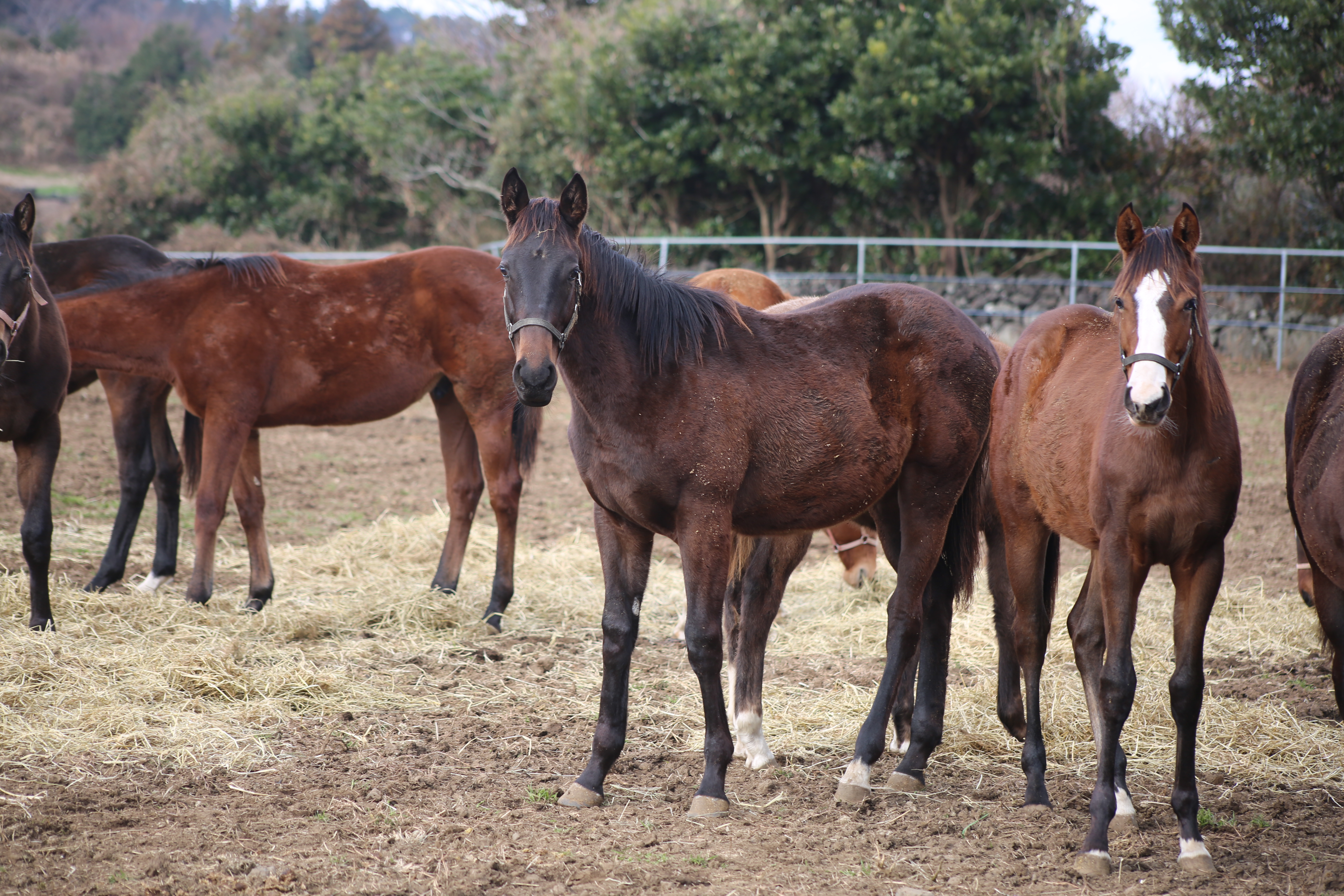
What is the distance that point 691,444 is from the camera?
3.47 metres

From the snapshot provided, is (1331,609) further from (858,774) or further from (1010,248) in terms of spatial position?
(1010,248)

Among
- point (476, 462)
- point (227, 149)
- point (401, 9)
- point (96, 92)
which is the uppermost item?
point (401, 9)

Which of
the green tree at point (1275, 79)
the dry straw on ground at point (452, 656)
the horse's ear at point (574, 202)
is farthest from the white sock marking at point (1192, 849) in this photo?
the green tree at point (1275, 79)

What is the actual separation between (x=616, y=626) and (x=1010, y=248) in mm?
14260

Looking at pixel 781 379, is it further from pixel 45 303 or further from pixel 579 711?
pixel 45 303

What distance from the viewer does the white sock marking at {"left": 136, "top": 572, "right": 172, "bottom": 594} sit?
5.99m

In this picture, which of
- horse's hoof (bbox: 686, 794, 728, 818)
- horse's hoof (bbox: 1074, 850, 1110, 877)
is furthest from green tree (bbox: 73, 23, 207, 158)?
horse's hoof (bbox: 1074, 850, 1110, 877)

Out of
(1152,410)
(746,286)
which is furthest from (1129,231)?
(746,286)

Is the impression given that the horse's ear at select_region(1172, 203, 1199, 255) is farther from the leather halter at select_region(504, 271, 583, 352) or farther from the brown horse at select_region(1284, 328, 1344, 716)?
the leather halter at select_region(504, 271, 583, 352)

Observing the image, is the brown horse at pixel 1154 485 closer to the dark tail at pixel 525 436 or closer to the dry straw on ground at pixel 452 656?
the dry straw on ground at pixel 452 656

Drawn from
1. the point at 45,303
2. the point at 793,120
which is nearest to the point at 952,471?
the point at 45,303

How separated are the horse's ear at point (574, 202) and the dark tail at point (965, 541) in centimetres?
178

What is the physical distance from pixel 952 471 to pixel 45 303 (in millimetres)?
4375

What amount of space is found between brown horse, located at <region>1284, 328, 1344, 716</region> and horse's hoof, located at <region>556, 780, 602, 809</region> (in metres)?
2.58
